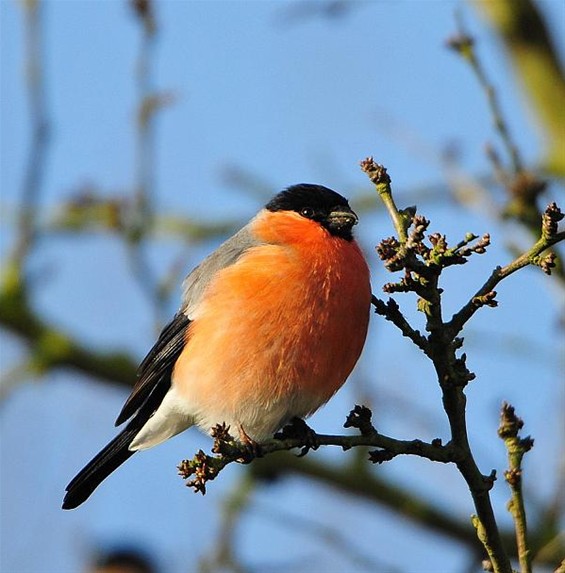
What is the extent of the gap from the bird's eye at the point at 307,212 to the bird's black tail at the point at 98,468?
1.32 meters

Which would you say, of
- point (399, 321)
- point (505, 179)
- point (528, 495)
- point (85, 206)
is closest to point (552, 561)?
point (528, 495)

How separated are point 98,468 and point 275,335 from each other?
49.3 inches

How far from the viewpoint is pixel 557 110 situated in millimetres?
8000

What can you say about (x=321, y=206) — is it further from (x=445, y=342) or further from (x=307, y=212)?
(x=445, y=342)

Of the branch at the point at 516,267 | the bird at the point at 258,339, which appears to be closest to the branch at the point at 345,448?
the branch at the point at 516,267

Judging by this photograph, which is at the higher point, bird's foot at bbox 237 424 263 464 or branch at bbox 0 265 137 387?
branch at bbox 0 265 137 387

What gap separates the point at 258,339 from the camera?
4594 millimetres

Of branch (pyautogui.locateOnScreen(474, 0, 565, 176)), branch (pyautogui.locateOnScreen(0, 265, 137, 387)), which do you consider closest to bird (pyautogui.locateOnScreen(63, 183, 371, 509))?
branch (pyautogui.locateOnScreen(0, 265, 137, 387))

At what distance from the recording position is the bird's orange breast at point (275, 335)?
180 inches

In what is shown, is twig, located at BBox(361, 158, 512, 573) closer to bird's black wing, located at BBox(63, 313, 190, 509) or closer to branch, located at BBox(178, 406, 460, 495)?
branch, located at BBox(178, 406, 460, 495)

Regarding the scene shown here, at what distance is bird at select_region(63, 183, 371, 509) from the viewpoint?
15.1 feet

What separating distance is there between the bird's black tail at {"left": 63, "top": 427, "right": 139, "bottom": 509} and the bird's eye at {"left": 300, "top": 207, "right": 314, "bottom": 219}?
1.32m

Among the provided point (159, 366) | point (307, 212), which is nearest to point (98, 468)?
point (159, 366)

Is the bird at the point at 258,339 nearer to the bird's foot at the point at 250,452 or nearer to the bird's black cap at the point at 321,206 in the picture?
the bird's black cap at the point at 321,206
